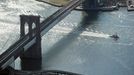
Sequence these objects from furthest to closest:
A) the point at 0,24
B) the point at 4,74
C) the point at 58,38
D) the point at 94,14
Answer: the point at 94,14, the point at 0,24, the point at 58,38, the point at 4,74

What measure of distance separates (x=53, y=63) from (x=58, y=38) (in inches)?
276

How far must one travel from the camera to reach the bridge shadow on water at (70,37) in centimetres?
3439

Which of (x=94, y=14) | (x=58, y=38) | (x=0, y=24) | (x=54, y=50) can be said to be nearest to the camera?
(x=54, y=50)

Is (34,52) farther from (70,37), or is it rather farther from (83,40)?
(70,37)

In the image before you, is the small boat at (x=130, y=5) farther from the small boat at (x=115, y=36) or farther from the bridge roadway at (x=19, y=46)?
the bridge roadway at (x=19, y=46)

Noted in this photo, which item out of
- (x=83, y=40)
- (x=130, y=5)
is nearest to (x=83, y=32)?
(x=83, y=40)

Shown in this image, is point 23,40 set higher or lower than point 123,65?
higher

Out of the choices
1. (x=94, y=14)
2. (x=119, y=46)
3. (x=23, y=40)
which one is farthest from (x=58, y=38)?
(x=94, y=14)

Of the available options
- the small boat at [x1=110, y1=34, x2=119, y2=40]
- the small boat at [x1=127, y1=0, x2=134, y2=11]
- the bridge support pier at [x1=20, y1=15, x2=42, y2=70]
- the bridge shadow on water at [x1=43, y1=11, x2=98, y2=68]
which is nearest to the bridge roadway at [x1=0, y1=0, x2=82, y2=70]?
the bridge support pier at [x1=20, y1=15, x2=42, y2=70]

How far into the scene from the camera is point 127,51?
35750mm

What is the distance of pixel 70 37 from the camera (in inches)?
1569

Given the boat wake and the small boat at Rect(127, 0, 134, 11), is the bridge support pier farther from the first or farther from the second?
the small boat at Rect(127, 0, 134, 11)

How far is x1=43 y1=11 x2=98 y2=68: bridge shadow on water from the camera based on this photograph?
113ft

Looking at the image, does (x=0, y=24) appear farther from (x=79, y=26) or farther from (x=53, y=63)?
(x=53, y=63)
